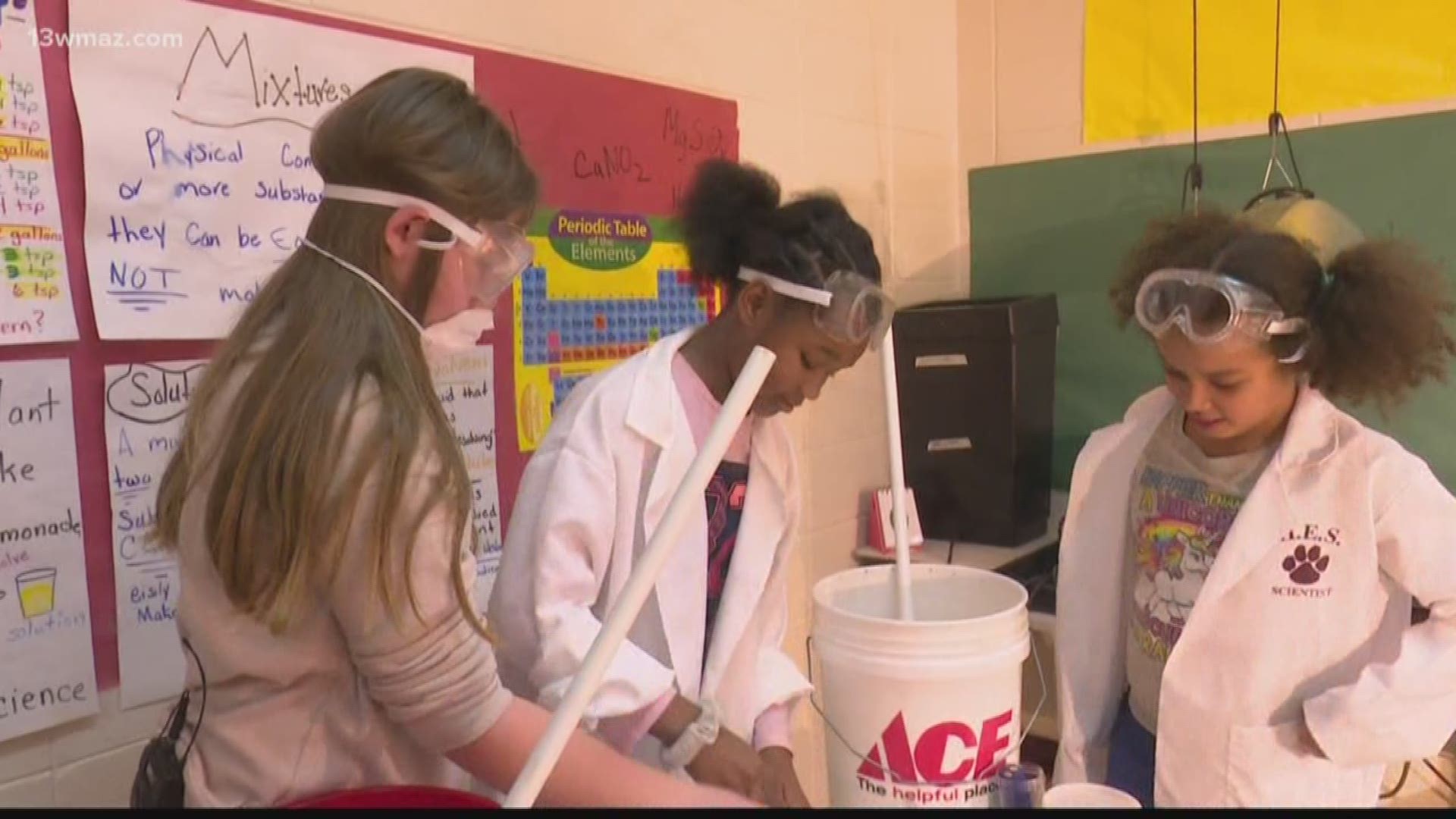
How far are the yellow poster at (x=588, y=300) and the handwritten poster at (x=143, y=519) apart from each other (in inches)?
22.3

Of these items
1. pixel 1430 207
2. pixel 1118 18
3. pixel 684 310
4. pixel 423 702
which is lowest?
pixel 423 702

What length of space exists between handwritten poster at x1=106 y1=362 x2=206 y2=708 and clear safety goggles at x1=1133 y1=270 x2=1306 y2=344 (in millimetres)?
1290

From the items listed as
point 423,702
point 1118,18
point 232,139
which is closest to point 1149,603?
point 423,702

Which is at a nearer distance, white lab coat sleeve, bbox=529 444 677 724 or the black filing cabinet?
white lab coat sleeve, bbox=529 444 677 724

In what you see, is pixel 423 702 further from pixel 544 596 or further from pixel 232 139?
pixel 232 139

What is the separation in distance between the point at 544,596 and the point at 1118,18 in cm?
213

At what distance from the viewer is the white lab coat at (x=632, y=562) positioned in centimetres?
115

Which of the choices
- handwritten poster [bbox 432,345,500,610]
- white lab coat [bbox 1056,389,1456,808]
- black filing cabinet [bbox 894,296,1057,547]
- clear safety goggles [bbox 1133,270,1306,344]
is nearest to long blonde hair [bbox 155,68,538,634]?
handwritten poster [bbox 432,345,500,610]

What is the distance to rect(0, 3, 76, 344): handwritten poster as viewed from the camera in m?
1.20

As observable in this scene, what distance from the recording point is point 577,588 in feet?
3.84

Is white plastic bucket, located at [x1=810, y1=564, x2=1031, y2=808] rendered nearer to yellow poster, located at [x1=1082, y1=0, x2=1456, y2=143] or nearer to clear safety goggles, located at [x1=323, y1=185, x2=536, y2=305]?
clear safety goggles, located at [x1=323, y1=185, x2=536, y2=305]

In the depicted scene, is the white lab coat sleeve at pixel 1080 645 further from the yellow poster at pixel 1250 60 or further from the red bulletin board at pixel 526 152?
the yellow poster at pixel 1250 60

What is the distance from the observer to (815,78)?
2.41 meters

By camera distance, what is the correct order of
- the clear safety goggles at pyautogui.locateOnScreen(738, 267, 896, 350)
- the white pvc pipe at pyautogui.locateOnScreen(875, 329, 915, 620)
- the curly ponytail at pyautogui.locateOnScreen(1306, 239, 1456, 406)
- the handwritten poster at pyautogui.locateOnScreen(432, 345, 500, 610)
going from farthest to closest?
1. the handwritten poster at pyautogui.locateOnScreen(432, 345, 500, 610)
2. the curly ponytail at pyautogui.locateOnScreen(1306, 239, 1456, 406)
3. the clear safety goggles at pyautogui.locateOnScreen(738, 267, 896, 350)
4. the white pvc pipe at pyautogui.locateOnScreen(875, 329, 915, 620)
